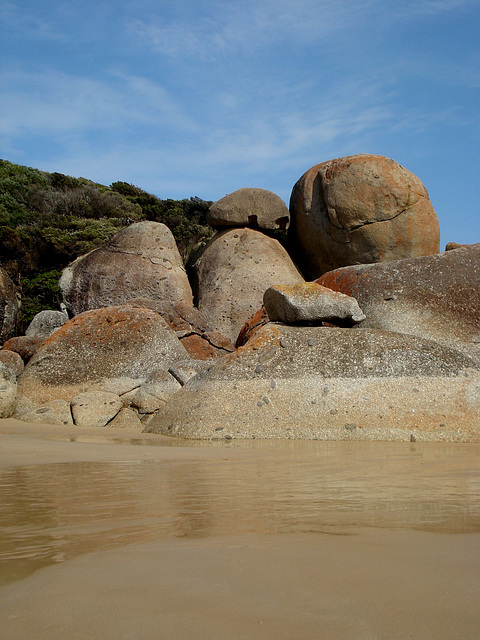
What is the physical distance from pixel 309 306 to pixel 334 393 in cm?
182

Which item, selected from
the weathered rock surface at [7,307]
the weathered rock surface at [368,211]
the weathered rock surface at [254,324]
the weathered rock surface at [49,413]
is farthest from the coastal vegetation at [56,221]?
the weathered rock surface at [49,413]

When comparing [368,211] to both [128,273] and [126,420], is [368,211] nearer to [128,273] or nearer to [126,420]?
[128,273]

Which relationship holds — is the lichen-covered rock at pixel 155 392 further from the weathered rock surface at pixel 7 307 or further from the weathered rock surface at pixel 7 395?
the weathered rock surface at pixel 7 307

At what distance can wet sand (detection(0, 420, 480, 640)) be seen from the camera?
1493mm

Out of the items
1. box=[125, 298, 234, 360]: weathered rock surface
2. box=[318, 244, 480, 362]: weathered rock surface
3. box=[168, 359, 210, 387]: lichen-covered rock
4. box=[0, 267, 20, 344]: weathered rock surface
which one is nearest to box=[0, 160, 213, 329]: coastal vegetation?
box=[0, 267, 20, 344]: weathered rock surface

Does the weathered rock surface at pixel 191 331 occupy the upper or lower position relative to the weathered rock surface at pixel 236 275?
lower

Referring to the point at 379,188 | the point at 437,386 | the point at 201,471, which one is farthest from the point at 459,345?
the point at 379,188

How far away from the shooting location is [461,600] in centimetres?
159

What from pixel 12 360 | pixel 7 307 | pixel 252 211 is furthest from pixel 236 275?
pixel 12 360

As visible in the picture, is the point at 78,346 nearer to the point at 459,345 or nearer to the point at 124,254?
the point at 459,345

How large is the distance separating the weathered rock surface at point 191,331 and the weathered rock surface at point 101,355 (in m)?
1.57

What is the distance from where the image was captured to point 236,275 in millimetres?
16078

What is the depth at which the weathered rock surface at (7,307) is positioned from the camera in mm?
15586

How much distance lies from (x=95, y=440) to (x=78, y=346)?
317 centimetres
